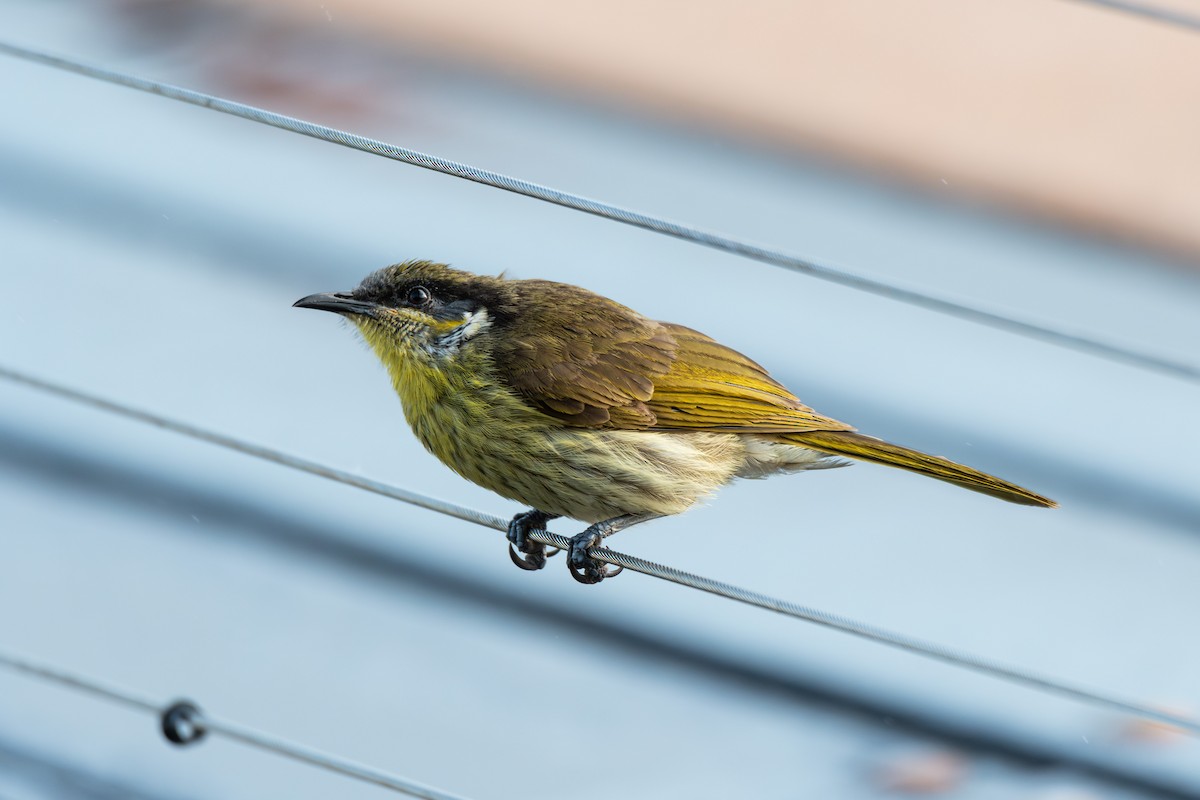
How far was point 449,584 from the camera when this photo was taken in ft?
14.4

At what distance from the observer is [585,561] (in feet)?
10.1

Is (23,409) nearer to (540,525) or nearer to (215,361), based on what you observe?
(215,361)

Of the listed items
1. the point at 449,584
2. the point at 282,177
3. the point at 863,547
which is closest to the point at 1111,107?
the point at 863,547

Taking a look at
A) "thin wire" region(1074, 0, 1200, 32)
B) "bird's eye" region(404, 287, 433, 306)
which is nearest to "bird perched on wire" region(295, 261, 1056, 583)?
"bird's eye" region(404, 287, 433, 306)

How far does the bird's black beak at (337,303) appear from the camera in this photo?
2984 mm

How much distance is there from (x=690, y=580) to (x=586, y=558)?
2.32ft

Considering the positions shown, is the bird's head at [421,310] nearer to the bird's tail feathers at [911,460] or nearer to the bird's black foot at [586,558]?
the bird's black foot at [586,558]

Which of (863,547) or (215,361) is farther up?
(215,361)

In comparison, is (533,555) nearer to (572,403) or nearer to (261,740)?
(572,403)

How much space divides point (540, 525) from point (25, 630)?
1.71 m

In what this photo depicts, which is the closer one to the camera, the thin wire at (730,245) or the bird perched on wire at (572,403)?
the thin wire at (730,245)

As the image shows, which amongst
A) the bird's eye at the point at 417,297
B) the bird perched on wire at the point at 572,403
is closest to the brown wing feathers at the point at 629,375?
the bird perched on wire at the point at 572,403

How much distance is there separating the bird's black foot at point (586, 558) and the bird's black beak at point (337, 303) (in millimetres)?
675

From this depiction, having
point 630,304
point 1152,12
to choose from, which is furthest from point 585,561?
point 630,304
